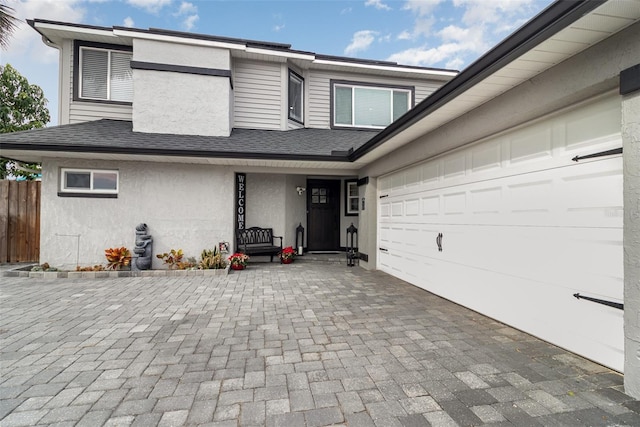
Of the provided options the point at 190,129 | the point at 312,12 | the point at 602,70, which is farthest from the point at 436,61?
the point at 602,70

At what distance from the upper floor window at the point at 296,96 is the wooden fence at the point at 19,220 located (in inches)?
265

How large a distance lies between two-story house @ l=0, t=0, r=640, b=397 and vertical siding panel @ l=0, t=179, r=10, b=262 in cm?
161

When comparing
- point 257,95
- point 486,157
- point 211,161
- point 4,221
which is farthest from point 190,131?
point 486,157

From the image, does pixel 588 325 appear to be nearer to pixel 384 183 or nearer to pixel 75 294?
pixel 384 183

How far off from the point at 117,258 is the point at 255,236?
10.2 feet

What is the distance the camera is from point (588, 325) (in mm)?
2416

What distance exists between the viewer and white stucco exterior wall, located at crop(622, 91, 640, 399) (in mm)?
1909

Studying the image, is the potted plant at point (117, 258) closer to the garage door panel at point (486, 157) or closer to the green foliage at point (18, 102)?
the garage door panel at point (486, 157)

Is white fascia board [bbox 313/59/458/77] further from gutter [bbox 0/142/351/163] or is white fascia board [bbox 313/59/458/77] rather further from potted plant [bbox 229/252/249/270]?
potted plant [bbox 229/252/249/270]

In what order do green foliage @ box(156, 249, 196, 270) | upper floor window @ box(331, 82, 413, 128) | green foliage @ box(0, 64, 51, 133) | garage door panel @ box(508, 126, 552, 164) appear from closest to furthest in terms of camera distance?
1. garage door panel @ box(508, 126, 552, 164)
2. green foliage @ box(156, 249, 196, 270)
3. upper floor window @ box(331, 82, 413, 128)
4. green foliage @ box(0, 64, 51, 133)

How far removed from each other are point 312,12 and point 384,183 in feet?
17.4

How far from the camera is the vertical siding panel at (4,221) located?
271 inches

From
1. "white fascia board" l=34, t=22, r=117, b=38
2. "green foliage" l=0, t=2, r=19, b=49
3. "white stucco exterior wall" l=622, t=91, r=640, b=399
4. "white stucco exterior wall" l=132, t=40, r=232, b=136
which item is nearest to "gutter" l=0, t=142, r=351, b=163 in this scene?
"white stucco exterior wall" l=132, t=40, r=232, b=136

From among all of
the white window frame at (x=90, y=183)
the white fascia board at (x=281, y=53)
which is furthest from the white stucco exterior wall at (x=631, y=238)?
the white window frame at (x=90, y=183)
